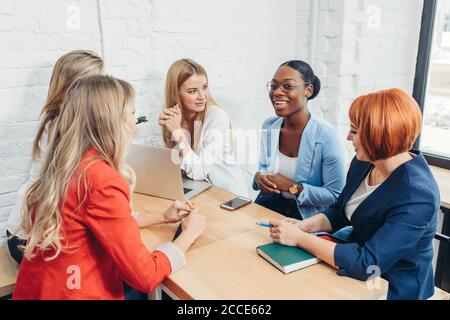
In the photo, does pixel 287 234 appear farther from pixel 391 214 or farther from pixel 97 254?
pixel 97 254

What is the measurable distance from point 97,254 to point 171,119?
904 millimetres

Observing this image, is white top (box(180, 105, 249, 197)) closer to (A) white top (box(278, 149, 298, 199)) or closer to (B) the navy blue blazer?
(A) white top (box(278, 149, 298, 199))

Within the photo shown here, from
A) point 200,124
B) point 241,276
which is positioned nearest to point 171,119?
point 200,124

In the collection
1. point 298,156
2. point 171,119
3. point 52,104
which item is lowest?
point 298,156

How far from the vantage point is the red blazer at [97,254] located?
3.16 feet

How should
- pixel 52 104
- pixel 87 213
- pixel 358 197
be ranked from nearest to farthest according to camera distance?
pixel 87 213 → pixel 358 197 → pixel 52 104

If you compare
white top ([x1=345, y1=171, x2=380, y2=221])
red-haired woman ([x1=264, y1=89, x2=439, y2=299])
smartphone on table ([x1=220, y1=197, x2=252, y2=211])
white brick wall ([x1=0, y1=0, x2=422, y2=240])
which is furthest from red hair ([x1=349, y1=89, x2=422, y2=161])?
white brick wall ([x1=0, y1=0, x2=422, y2=240])

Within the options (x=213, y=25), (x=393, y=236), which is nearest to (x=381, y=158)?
(x=393, y=236)

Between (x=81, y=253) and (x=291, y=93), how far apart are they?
1.10 metres

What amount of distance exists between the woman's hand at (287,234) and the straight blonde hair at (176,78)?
89 cm

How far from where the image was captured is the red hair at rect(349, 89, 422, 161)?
109cm

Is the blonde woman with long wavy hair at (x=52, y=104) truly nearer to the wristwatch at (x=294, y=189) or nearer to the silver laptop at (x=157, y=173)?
the silver laptop at (x=157, y=173)

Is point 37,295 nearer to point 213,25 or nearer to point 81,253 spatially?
point 81,253

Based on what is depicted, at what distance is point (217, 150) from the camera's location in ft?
6.24
